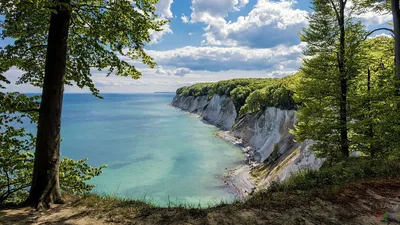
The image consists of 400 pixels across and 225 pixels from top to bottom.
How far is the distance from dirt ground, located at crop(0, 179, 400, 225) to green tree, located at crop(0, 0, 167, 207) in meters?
0.90

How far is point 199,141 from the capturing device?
2630 inches

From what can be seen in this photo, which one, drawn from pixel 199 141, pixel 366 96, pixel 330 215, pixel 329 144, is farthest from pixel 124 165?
pixel 330 215

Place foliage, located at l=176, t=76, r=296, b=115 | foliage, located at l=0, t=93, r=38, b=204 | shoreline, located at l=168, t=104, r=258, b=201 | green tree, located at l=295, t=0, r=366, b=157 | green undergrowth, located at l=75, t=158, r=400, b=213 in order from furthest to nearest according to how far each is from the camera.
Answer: foliage, located at l=176, t=76, r=296, b=115 < shoreline, located at l=168, t=104, r=258, b=201 < green tree, located at l=295, t=0, r=366, b=157 < foliage, located at l=0, t=93, r=38, b=204 < green undergrowth, located at l=75, t=158, r=400, b=213

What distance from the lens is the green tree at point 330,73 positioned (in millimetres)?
15383

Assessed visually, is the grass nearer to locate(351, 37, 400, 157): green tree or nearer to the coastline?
locate(351, 37, 400, 157): green tree

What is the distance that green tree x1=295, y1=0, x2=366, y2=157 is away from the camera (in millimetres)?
15383

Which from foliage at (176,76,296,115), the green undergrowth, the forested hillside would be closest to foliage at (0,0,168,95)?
the green undergrowth

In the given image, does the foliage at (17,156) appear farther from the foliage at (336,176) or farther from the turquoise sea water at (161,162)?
the turquoise sea water at (161,162)

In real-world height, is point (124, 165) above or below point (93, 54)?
below

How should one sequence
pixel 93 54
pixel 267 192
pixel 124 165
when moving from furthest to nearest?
1. pixel 124 165
2. pixel 93 54
3. pixel 267 192

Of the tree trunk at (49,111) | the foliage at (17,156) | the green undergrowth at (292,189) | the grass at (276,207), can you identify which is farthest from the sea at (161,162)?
the tree trunk at (49,111)

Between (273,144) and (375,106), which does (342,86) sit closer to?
(375,106)

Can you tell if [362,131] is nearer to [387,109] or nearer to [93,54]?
[387,109]

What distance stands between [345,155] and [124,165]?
4039cm
